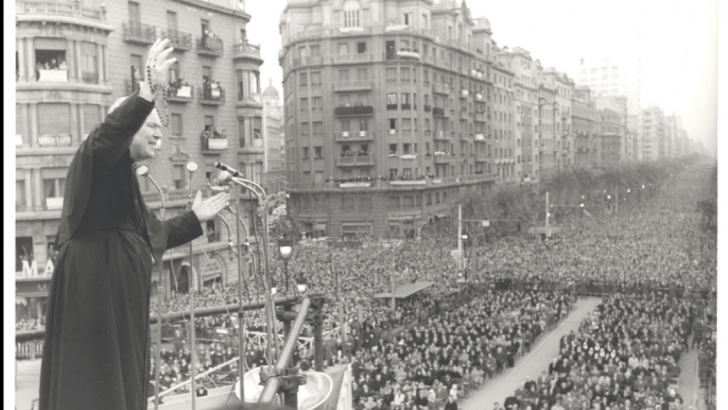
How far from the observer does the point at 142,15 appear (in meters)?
9.08

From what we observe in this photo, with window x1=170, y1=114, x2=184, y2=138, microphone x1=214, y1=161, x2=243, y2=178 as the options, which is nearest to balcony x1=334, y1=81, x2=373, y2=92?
window x1=170, y1=114, x2=184, y2=138

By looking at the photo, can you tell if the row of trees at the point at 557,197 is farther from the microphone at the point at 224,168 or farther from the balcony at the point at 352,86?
the microphone at the point at 224,168

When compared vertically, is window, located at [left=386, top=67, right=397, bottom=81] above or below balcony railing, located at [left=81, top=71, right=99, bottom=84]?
above

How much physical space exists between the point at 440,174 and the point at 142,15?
601 cm

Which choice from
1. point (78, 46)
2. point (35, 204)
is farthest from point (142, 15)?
point (35, 204)

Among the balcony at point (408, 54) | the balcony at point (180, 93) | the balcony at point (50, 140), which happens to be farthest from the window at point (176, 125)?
the balcony at point (408, 54)

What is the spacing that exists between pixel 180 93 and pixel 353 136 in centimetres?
389

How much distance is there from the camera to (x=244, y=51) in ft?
29.2

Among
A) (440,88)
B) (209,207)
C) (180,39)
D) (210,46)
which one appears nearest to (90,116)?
(180,39)

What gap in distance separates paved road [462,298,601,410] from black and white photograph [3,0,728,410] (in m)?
0.06

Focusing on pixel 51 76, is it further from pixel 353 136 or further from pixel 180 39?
pixel 353 136

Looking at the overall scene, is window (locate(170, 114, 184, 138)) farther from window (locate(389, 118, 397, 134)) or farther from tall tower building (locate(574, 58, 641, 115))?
tall tower building (locate(574, 58, 641, 115))

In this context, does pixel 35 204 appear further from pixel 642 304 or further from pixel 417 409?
pixel 642 304

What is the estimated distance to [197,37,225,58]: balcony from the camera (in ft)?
28.1
